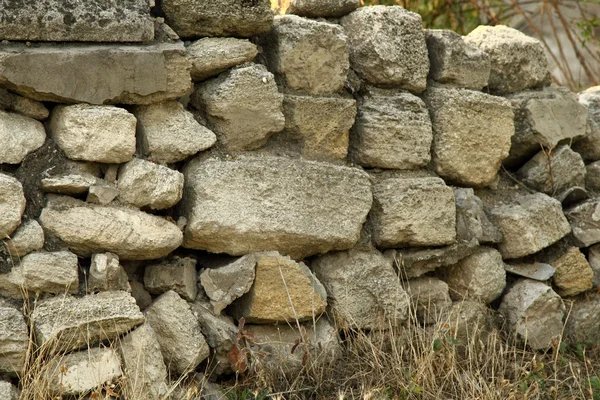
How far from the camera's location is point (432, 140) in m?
3.69

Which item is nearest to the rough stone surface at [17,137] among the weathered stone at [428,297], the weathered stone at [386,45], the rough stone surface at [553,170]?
the weathered stone at [386,45]

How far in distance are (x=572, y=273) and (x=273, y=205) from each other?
5.35 ft

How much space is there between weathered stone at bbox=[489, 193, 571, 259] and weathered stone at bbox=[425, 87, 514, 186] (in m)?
0.18

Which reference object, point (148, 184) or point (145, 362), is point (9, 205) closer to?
point (148, 184)

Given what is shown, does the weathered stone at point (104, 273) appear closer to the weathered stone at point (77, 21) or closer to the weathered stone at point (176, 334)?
the weathered stone at point (176, 334)

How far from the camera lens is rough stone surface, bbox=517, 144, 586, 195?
4.03 m

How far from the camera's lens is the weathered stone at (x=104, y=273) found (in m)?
2.88

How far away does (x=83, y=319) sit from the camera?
2.79m

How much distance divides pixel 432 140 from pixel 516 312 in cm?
89

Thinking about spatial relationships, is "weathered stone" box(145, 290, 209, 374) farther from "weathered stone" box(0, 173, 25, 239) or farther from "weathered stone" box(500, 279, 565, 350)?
"weathered stone" box(500, 279, 565, 350)

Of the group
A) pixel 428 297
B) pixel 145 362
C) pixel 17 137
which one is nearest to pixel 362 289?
pixel 428 297

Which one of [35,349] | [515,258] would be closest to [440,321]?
[515,258]

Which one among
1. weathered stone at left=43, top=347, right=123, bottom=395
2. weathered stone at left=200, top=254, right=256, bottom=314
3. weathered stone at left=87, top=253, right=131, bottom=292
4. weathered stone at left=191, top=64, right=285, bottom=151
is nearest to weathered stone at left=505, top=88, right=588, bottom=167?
weathered stone at left=191, top=64, right=285, bottom=151

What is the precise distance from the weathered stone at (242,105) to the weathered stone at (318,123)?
9 cm
